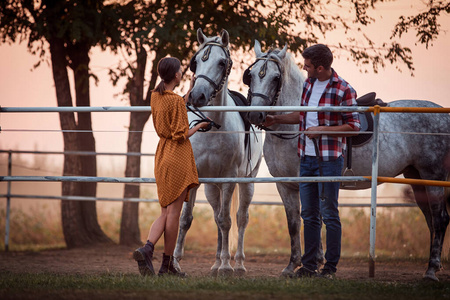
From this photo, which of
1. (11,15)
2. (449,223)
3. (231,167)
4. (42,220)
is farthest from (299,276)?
(42,220)

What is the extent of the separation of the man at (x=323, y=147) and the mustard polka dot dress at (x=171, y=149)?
101 cm

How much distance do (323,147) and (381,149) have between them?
57.5 inches

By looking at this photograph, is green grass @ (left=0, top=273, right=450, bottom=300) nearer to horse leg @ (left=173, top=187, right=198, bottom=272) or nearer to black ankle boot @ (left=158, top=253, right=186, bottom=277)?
black ankle boot @ (left=158, top=253, right=186, bottom=277)

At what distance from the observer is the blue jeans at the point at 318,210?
4.75 meters

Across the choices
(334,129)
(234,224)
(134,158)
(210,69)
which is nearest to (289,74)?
(210,69)

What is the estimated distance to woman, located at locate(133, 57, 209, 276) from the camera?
4.50 meters

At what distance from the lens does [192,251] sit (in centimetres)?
943

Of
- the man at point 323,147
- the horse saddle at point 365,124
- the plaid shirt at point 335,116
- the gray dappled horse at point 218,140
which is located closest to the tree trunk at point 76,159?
the gray dappled horse at point 218,140

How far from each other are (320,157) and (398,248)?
16.9 ft

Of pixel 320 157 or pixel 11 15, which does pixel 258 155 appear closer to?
pixel 320 157

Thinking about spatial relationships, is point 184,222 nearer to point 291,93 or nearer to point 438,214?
point 291,93

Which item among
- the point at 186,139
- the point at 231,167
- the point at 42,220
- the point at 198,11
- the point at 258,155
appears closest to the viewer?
the point at 186,139

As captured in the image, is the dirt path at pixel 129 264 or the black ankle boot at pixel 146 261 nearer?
the black ankle boot at pixel 146 261

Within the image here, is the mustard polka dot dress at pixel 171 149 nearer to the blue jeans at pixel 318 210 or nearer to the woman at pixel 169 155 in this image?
the woman at pixel 169 155
